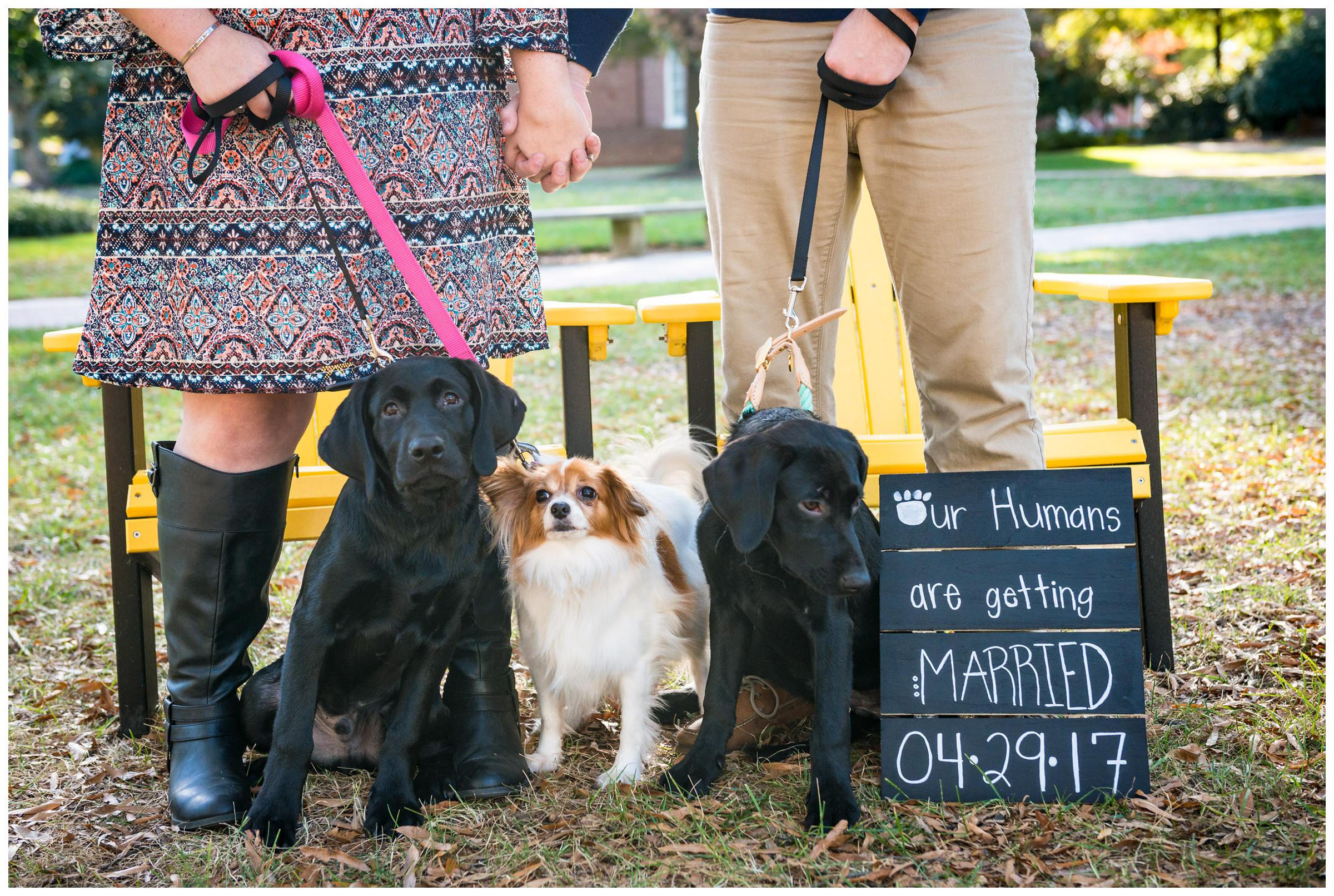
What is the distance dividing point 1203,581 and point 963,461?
59.6 inches

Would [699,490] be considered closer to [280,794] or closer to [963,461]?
[963,461]

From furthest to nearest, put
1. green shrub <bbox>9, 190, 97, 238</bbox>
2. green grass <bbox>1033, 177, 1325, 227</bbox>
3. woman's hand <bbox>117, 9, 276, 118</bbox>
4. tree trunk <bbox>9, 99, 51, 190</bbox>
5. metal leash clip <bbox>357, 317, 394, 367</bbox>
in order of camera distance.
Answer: tree trunk <bbox>9, 99, 51, 190</bbox>, green shrub <bbox>9, 190, 97, 238</bbox>, green grass <bbox>1033, 177, 1325, 227</bbox>, metal leash clip <bbox>357, 317, 394, 367</bbox>, woman's hand <bbox>117, 9, 276, 118</bbox>

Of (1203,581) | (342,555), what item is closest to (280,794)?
(342,555)

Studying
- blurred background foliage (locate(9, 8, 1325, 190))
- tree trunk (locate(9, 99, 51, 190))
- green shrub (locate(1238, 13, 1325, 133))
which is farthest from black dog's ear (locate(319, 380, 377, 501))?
green shrub (locate(1238, 13, 1325, 133))

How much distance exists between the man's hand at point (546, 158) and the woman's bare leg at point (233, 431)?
686 mm

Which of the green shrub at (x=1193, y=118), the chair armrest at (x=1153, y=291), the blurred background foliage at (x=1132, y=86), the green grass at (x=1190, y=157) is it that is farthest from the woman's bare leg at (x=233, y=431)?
the green shrub at (x=1193, y=118)

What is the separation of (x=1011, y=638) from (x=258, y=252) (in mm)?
1636

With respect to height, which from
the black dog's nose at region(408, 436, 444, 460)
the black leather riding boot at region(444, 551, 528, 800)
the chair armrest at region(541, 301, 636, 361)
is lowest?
the black leather riding boot at region(444, 551, 528, 800)

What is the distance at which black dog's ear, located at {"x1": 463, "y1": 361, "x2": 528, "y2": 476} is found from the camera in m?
2.12

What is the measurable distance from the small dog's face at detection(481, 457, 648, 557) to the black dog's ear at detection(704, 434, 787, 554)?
383 mm

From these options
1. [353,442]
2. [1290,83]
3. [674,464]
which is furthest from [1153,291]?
[1290,83]

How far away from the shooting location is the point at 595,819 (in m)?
2.17

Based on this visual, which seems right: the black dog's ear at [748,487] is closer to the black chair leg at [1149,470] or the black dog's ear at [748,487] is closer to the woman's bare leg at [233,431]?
the woman's bare leg at [233,431]

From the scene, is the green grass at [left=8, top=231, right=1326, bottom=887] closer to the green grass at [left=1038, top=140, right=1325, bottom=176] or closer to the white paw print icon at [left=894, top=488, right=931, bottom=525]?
the white paw print icon at [left=894, top=488, right=931, bottom=525]
